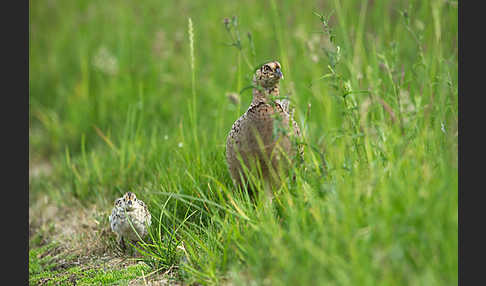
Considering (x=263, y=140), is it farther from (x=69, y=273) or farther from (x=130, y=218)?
(x=69, y=273)

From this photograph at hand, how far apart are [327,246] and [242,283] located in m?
0.49

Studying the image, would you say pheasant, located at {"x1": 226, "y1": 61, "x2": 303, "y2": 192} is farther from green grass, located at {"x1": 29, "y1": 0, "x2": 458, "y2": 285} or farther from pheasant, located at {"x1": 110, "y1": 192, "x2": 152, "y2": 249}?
pheasant, located at {"x1": 110, "y1": 192, "x2": 152, "y2": 249}

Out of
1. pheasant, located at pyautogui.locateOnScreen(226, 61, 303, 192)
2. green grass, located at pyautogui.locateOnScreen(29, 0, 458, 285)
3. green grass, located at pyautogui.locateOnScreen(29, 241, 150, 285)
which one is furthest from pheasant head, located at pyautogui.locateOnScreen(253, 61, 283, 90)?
green grass, located at pyautogui.locateOnScreen(29, 241, 150, 285)

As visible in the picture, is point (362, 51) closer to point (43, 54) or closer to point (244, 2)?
point (244, 2)

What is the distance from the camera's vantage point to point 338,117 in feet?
17.9

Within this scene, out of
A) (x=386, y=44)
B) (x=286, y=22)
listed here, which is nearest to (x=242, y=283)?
(x=386, y=44)

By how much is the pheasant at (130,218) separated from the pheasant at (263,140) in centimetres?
69

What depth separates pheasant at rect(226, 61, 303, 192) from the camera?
3336 mm

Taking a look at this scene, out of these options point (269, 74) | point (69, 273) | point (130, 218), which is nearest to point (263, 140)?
point (269, 74)

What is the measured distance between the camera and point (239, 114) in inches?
162

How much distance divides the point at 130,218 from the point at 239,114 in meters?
1.15

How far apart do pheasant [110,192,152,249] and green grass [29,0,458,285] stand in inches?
4.0

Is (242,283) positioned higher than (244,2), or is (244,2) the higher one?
(244,2)

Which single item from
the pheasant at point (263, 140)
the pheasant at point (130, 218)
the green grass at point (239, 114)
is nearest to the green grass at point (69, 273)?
the green grass at point (239, 114)
